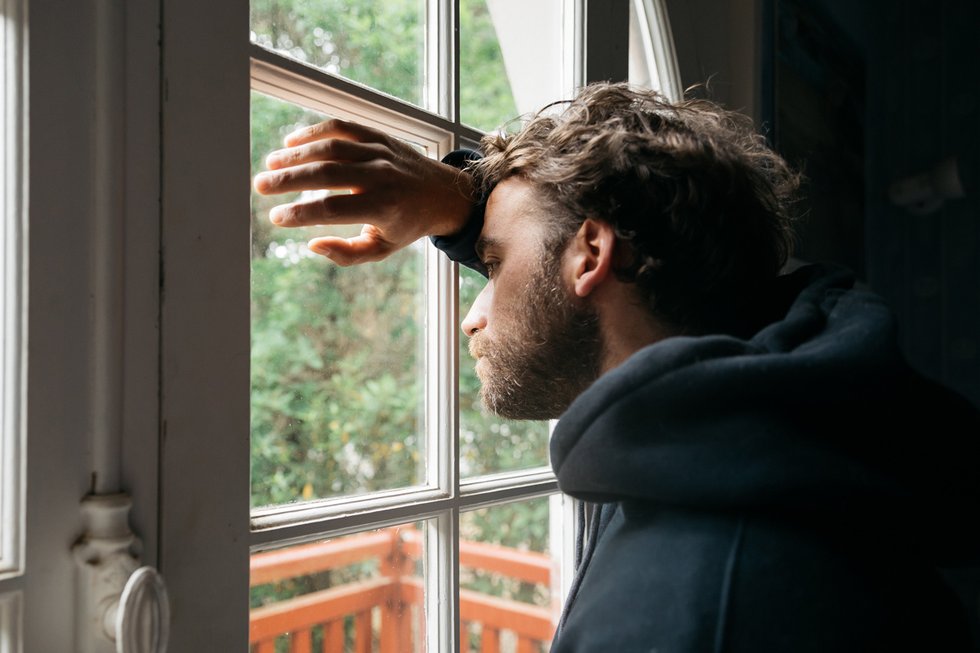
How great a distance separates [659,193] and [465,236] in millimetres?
268

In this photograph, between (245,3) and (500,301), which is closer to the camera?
(245,3)

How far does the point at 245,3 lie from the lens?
771mm

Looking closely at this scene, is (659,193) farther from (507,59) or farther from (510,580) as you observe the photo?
(510,580)

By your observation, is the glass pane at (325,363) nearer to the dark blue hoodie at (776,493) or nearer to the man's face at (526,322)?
the man's face at (526,322)

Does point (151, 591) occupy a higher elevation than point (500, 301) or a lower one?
lower

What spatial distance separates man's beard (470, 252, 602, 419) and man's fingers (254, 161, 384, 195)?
28 centimetres

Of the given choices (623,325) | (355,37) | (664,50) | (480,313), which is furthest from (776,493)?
(664,50)

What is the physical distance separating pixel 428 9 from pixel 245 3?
0.36 meters

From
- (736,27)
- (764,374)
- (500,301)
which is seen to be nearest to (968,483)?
(764,374)

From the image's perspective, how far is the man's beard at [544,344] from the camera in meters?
1.01

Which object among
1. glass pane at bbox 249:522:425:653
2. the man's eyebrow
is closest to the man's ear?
the man's eyebrow

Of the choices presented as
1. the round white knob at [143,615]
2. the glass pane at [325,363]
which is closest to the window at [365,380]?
the glass pane at [325,363]

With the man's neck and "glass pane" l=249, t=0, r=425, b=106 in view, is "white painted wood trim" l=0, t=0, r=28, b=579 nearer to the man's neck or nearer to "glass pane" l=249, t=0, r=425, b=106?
"glass pane" l=249, t=0, r=425, b=106

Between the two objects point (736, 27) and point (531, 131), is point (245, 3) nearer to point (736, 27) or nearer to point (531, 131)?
point (531, 131)
